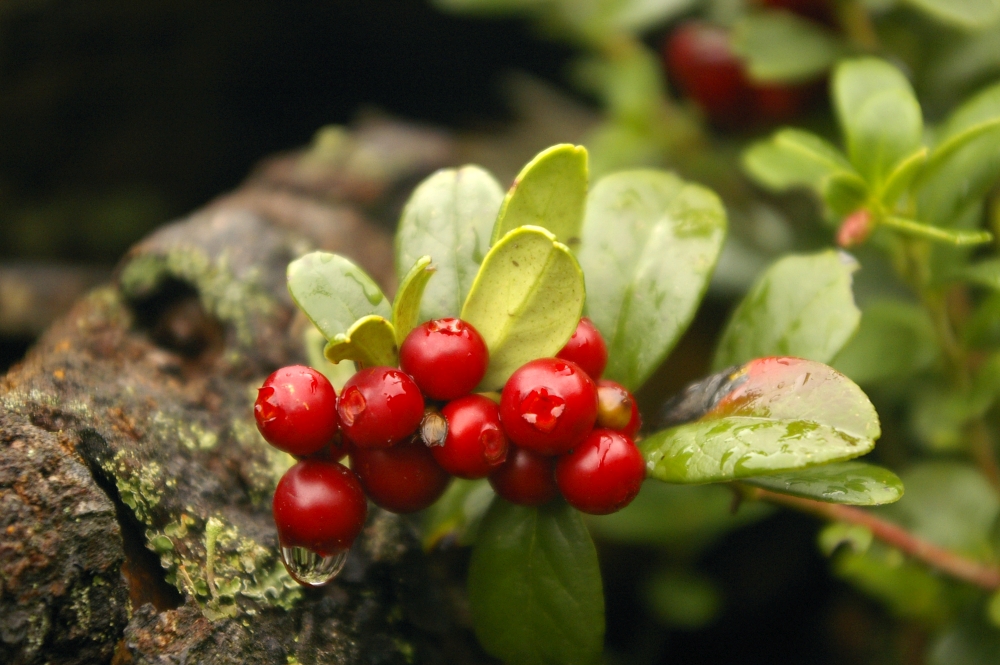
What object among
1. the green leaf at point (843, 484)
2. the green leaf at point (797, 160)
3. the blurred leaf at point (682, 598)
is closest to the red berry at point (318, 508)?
the green leaf at point (843, 484)

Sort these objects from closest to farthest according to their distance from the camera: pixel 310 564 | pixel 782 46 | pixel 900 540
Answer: pixel 310 564 < pixel 900 540 < pixel 782 46

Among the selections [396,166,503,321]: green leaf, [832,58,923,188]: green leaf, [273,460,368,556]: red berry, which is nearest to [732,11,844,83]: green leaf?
[832,58,923,188]: green leaf

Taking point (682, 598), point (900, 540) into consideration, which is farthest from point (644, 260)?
point (682, 598)

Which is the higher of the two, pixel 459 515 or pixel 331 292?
pixel 331 292

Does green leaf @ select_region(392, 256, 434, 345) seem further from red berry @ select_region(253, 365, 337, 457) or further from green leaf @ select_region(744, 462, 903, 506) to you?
green leaf @ select_region(744, 462, 903, 506)

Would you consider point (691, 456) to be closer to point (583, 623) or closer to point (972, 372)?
point (583, 623)

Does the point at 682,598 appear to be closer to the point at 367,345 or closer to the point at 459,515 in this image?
the point at 459,515
